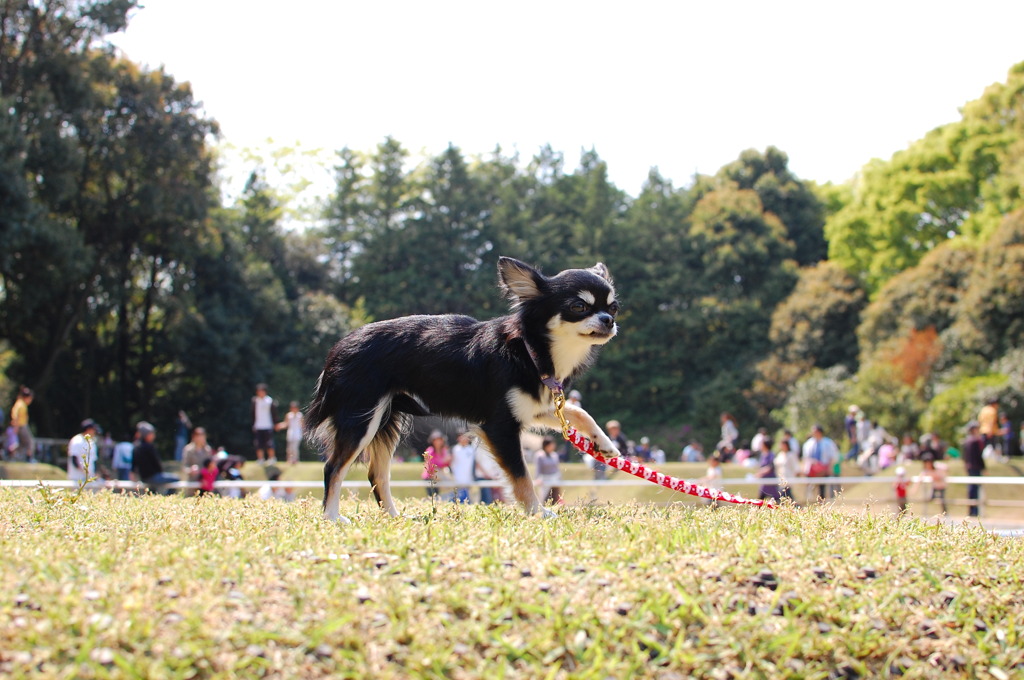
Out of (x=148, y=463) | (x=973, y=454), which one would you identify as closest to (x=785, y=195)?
(x=973, y=454)

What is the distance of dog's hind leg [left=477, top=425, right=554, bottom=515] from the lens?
6.78 meters

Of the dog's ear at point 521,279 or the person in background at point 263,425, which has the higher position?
the dog's ear at point 521,279

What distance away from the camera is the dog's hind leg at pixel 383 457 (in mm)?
7535

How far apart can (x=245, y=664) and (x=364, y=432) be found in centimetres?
291

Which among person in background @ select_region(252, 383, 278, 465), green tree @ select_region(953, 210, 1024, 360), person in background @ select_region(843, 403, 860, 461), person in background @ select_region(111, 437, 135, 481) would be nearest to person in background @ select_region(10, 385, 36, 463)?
person in background @ select_region(111, 437, 135, 481)

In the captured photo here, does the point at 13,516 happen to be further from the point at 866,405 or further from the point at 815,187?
the point at 815,187

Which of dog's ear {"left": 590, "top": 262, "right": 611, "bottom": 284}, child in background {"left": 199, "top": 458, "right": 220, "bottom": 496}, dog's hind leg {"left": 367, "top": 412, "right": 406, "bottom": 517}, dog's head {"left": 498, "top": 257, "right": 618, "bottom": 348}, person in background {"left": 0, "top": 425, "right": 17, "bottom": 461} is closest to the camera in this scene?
dog's head {"left": 498, "top": 257, "right": 618, "bottom": 348}

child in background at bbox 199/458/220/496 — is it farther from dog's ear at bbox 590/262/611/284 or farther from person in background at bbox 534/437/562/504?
dog's ear at bbox 590/262/611/284

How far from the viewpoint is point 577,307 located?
22.2ft

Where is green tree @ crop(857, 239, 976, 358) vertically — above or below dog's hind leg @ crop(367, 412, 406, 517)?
above

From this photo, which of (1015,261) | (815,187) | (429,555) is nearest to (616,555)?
(429,555)

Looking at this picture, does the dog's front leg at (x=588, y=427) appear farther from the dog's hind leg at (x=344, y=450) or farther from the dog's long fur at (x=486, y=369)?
the dog's hind leg at (x=344, y=450)

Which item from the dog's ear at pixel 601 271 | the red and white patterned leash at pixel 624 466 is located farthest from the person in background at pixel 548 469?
the dog's ear at pixel 601 271

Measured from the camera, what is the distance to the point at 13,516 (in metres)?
7.22
